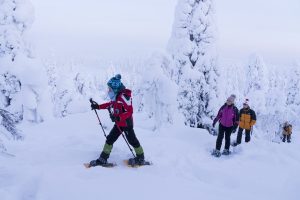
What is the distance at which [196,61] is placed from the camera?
22953mm

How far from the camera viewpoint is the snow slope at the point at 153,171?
6.71m

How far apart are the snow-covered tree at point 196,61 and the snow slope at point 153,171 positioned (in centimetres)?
947

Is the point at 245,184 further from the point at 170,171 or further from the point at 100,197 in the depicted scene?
the point at 100,197

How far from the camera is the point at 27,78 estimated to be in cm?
1962

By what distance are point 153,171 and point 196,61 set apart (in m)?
15.4

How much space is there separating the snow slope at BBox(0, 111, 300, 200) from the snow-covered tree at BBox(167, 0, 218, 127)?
9.47 metres

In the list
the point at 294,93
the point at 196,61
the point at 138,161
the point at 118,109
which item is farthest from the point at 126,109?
the point at 294,93

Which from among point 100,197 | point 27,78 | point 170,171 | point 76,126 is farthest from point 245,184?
point 27,78

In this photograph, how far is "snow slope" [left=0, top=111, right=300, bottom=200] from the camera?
22.0 feet

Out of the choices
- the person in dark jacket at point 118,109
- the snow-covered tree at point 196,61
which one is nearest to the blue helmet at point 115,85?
the person in dark jacket at point 118,109

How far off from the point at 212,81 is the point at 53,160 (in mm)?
15678

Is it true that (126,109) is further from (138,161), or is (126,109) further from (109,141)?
(138,161)

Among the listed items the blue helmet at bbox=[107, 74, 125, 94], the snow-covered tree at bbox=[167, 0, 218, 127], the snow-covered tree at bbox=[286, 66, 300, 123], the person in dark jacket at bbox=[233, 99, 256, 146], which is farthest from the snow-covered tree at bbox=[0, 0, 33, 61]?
the snow-covered tree at bbox=[286, 66, 300, 123]

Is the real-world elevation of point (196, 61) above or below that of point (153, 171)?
above
